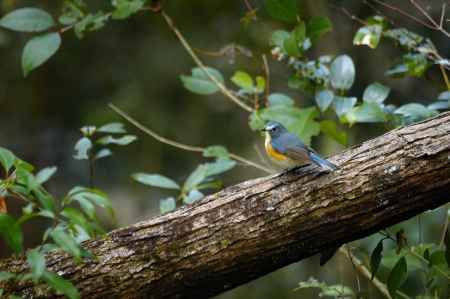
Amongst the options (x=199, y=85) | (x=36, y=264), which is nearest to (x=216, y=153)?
(x=199, y=85)

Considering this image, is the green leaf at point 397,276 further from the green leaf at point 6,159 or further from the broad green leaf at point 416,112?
the green leaf at point 6,159

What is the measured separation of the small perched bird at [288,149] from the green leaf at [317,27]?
1.45ft

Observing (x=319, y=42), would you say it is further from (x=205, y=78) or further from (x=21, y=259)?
(x=21, y=259)

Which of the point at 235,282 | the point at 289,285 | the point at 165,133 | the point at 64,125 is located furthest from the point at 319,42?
the point at 235,282

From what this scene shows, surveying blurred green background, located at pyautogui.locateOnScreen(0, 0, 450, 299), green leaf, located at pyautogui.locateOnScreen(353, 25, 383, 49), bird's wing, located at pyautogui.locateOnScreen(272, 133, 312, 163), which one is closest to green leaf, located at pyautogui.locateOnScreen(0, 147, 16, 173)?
bird's wing, located at pyautogui.locateOnScreen(272, 133, 312, 163)

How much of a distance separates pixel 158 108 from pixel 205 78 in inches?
83.5

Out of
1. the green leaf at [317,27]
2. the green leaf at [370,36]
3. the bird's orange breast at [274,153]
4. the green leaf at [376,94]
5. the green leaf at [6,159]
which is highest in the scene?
the green leaf at [317,27]

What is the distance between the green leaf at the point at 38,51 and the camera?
9.81 ft

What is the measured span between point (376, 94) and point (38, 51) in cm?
146

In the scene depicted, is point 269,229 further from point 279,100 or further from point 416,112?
point 279,100

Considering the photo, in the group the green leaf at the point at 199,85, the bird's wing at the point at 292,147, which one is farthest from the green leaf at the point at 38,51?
the bird's wing at the point at 292,147

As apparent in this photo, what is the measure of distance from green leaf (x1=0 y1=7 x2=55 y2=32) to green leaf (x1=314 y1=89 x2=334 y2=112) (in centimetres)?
120

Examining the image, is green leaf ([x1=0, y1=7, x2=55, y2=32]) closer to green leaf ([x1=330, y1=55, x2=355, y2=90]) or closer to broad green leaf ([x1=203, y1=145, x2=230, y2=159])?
broad green leaf ([x1=203, y1=145, x2=230, y2=159])

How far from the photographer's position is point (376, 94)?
3027 mm
